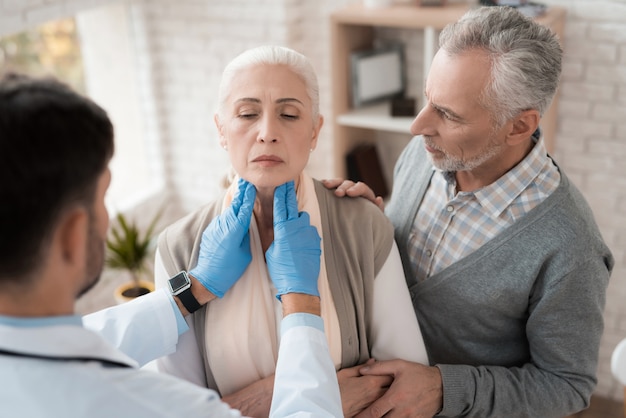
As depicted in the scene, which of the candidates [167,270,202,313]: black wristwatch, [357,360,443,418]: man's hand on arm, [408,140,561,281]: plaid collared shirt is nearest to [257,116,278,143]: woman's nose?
[167,270,202,313]: black wristwatch

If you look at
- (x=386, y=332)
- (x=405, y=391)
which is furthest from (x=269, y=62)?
(x=405, y=391)

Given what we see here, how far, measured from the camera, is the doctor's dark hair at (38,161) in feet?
2.64

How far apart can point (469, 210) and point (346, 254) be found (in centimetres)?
33

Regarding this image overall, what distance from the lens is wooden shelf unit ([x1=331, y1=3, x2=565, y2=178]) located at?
2480 millimetres

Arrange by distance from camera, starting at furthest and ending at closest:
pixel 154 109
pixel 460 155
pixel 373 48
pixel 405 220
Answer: pixel 154 109 → pixel 373 48 → pixel 405 220 → pixel 460 155

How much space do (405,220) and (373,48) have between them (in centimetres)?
148

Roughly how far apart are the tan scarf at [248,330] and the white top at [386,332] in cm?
7

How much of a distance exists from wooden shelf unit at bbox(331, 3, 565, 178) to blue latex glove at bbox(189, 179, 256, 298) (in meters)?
1.32

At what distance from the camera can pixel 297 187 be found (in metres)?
1.53

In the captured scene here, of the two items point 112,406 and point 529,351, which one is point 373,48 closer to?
point 529,351

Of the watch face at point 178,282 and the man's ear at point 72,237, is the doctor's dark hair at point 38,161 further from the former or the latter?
the watch face at point 178,282

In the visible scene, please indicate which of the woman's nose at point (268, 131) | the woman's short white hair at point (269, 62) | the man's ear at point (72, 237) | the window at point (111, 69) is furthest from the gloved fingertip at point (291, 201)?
the window at point (111, 69)

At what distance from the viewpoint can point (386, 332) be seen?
58.9 inches

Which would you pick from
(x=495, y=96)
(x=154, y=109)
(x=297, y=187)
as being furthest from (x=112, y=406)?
(x=154, y=109)
